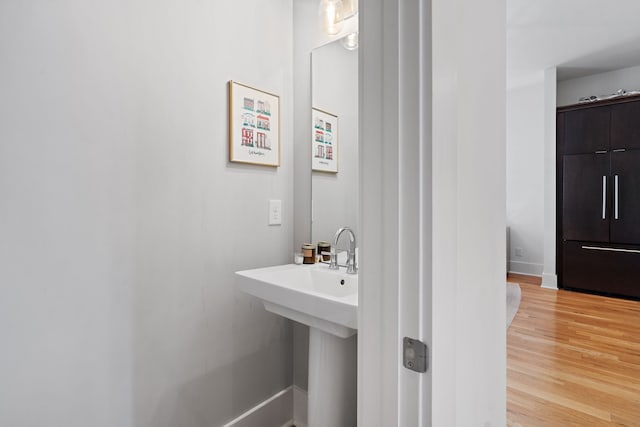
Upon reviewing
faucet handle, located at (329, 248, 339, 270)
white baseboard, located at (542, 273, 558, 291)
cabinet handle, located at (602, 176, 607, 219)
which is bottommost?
white baseboard, located at (542, 273, 558, 291)

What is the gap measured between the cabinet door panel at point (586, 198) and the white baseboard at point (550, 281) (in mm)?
506

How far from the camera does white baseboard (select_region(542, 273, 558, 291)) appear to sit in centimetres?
420

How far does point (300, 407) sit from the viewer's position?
70.7 inches

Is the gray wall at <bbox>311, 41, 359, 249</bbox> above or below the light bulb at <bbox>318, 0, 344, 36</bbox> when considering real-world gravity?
below

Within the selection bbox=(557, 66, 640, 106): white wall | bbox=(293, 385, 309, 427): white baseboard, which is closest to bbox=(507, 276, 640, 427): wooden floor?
bbox=(293, 385, 309, 427): white baseboard

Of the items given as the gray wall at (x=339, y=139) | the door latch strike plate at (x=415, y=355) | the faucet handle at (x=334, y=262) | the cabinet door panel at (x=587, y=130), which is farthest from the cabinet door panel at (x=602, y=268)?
the door latch strike plate at (x=415, y=355)

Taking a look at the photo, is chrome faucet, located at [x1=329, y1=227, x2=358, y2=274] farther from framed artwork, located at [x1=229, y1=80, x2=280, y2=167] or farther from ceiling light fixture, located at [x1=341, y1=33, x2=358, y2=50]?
ceiling light fixture, located at [x1=341, y1=33, x2=358, y2=50]

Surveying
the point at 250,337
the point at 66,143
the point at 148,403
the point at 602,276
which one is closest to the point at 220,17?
the point at 66,143

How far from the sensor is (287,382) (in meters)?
1.83

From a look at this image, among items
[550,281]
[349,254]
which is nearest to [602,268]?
[550,281]

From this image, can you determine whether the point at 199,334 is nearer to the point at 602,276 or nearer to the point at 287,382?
the point at 287,382

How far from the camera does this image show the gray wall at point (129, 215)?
1.04 m

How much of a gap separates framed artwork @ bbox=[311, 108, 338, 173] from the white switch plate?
10.6 inches

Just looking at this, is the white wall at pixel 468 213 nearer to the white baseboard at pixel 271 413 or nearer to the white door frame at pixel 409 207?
the white door frame at pixel 409 207
